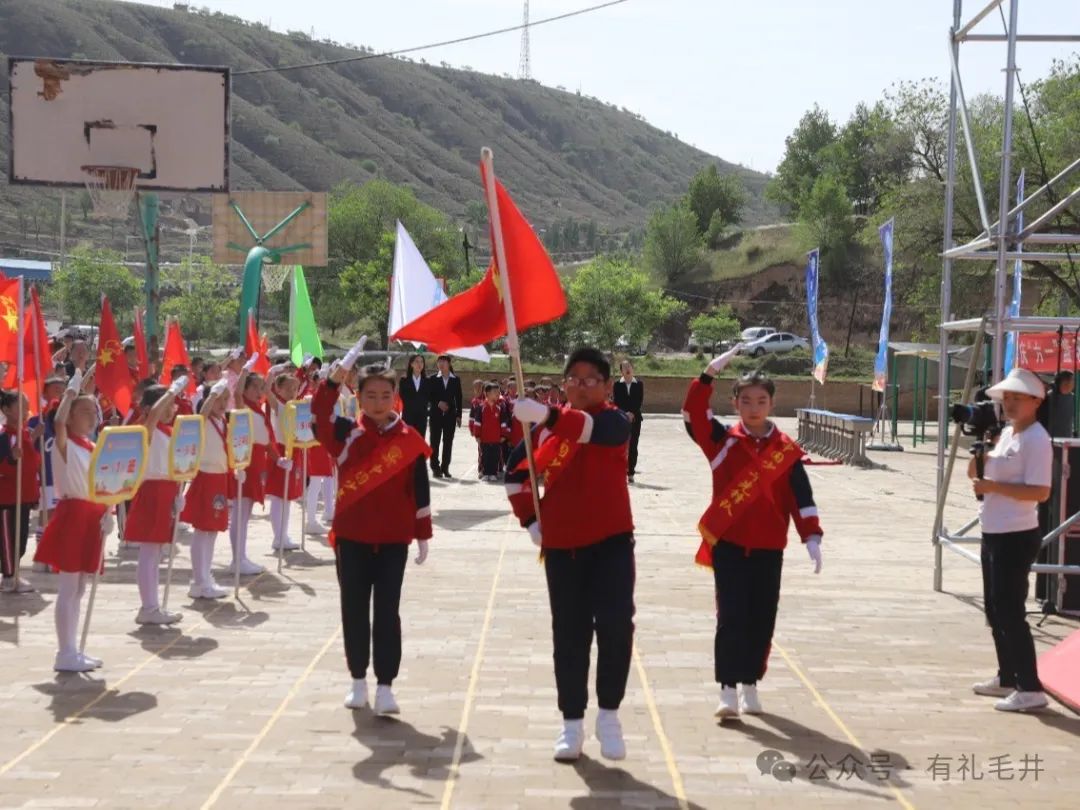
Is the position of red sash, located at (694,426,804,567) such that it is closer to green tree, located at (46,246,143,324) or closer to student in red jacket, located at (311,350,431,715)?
student in red jacket, located at (311,350,431,715)

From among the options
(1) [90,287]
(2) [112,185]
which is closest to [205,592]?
(2) [112,185]

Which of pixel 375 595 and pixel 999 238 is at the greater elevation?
pixel 999 238

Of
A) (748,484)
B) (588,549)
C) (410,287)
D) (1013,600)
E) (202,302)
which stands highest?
(202,302)

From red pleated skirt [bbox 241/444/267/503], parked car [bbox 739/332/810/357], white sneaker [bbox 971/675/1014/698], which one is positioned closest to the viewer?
white sneaker [bbox 971/675/1014/698]

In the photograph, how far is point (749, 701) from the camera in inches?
287

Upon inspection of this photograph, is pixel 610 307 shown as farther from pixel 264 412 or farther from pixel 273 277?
pixel 264 412

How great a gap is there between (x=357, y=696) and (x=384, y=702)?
9.1 inches

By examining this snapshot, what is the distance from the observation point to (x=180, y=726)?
22.6ft

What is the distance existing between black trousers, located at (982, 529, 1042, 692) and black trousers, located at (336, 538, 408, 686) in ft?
10.2

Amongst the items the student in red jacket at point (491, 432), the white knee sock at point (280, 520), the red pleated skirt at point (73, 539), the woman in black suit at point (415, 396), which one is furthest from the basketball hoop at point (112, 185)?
the red pleated skirt at point (73, 539)

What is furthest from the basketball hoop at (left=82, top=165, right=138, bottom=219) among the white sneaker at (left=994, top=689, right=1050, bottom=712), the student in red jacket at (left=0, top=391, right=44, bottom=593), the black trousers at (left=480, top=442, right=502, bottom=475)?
the white sneaker at (left=994, top=689, right=1050, bottom=712)

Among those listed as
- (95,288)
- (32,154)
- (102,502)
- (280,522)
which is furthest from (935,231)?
(95,288)

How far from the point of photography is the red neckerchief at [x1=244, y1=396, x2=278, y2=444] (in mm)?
12383

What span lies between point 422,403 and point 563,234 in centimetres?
14468
